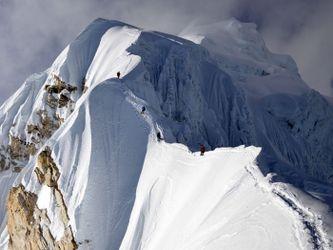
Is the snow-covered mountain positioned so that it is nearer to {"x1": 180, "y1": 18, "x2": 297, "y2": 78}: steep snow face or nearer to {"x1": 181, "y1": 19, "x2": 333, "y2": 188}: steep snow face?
{"x1": 181, "y1": 19, "x2": 333, "y2": 188}: steep snow face

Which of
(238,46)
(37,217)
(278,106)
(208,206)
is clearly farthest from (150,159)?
(238,46)

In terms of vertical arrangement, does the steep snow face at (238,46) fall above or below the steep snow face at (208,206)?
above

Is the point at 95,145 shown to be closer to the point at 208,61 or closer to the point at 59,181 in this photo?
the point at 59,181

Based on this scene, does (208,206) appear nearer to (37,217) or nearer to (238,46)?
(37,217)

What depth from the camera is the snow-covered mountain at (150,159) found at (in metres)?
22.6

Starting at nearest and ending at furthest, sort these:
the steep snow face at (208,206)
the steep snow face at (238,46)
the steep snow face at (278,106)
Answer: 1. the steep snow face at (208,206)
2. the steep snow face at (278,106)
3. the steep snow face at (238,46)

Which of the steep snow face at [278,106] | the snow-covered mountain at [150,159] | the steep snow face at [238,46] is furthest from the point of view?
the steep snow face at [238,46]

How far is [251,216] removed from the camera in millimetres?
21469

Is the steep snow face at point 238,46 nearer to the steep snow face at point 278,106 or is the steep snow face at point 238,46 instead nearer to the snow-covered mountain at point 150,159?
the steep snow face at point 278,106

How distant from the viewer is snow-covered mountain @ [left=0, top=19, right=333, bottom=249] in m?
22.6

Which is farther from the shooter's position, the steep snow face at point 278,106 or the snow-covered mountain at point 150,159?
the steep snow face at point 278,106

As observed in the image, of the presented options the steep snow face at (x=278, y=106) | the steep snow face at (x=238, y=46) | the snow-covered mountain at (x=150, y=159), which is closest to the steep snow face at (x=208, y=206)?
the snow-covered mountain at (x=150, y=159)

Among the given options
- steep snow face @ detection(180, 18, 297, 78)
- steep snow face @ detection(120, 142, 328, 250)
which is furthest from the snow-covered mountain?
steep snow face @ detection(180, 18, 297, 78)

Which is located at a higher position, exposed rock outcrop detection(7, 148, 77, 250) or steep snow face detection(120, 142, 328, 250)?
steep snow face detection(120, 142, 328, 250)
